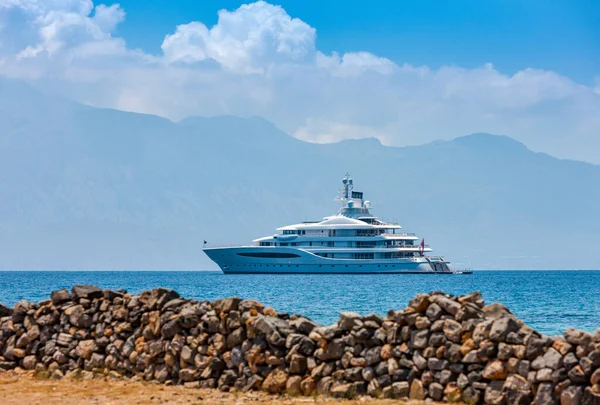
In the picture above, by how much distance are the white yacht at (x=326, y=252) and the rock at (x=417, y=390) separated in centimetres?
9674

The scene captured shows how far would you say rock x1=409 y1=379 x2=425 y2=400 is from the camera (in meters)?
10.1

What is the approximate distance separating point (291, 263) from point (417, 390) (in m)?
97.4

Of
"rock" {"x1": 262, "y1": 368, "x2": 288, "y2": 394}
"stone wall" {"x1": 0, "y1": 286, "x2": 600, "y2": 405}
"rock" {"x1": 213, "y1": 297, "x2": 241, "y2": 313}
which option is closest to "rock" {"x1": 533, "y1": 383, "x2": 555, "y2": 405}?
"stone wall" {"x1": 0, "y1": 286, "x2": 600, "y2": 405}

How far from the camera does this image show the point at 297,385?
10.8m

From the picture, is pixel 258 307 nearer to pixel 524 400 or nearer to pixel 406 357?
pixel 406 357

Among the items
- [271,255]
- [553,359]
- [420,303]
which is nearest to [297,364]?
[420,303]

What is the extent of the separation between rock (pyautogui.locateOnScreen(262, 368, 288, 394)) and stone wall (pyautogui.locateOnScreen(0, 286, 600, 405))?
0.04 feet

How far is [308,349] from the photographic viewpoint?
10812mm

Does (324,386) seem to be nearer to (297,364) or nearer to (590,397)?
(297,364)

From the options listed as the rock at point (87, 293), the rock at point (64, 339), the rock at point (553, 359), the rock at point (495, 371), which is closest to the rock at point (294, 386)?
the rock at point (495, 371)

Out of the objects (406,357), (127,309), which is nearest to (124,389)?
(127,309)

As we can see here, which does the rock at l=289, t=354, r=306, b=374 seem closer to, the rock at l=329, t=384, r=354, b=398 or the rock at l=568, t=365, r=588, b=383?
the rock at l=329, t=384, r=354, b=398

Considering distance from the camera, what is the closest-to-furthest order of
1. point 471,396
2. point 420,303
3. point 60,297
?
point 471,396 → point 420,303 → point 60,297

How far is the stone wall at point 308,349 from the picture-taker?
9.45 meters
